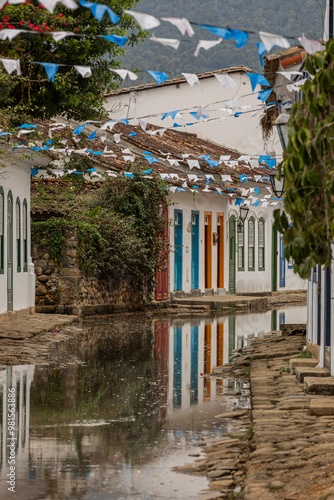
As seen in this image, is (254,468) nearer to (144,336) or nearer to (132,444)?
(132,444)

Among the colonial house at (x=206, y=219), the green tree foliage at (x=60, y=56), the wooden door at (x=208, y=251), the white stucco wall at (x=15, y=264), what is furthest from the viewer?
the wooden door at (x=208, y=251)

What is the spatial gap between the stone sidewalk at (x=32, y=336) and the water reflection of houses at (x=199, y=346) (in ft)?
6.42

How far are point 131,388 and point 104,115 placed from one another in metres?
12.0

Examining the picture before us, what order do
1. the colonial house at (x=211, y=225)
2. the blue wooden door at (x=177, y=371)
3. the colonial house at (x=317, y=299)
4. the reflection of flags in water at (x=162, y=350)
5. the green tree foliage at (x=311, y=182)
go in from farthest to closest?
the colonial house at (x=211, y=225)
the reflection of flags in water at (x=162, y=350)
the colonial house at (x=317, y=299)
the blue wooden door at (x=177, y=371)
the green tree foliage at (x=311, y=182)

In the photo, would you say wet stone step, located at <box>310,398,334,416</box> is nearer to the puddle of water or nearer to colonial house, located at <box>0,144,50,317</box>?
the puddle of water

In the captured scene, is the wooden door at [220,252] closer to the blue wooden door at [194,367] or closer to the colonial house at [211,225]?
the colonial house at [211,225]

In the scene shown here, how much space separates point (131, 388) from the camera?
33.7ft

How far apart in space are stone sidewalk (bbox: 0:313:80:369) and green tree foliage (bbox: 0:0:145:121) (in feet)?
14.3

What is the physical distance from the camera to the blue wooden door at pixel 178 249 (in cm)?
2847

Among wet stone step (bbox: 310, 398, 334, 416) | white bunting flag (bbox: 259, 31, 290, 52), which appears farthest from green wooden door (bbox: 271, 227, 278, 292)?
white bunting flag (bbox: 259, 31, 290, 52)

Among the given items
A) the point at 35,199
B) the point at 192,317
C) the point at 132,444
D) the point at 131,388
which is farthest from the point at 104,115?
the point at 132,444

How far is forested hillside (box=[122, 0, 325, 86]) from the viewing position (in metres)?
62.5

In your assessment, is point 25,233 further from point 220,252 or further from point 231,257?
point 231,257

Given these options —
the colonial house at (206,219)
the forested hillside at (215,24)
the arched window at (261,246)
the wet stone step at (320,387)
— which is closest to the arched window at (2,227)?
the colonial house at (206,219)
